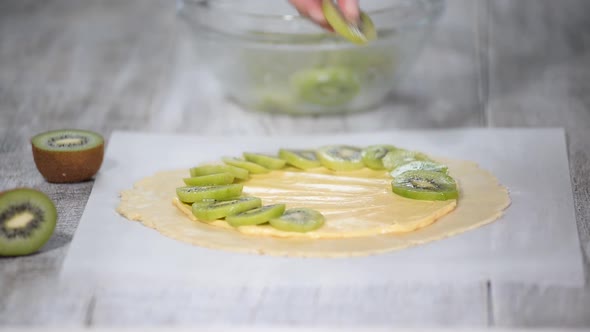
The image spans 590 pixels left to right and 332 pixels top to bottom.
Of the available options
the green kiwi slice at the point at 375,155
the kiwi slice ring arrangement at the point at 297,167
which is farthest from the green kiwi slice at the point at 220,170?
the green kiwi slice at the point at 375,155

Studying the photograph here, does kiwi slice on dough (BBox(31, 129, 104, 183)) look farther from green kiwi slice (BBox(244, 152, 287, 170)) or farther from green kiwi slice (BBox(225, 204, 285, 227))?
green kiwi slice (BBox(225, 204, 285, 227))

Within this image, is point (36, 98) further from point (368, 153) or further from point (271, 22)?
point (368, 153)

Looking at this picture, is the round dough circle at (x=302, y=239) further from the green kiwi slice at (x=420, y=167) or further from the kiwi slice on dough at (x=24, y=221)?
the kiwi slice on dough at (x=24, y=221)

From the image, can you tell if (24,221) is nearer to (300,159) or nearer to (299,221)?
(299,221)

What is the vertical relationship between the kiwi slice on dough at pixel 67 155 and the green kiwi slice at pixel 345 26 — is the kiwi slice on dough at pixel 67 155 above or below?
below

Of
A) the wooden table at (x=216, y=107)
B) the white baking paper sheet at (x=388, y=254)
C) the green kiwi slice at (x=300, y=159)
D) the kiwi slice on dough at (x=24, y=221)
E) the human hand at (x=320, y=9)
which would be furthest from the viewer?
the green kiwi slice at (x=300, y=159)

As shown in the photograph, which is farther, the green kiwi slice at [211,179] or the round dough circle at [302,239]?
the green kiwi slice at [211,179]

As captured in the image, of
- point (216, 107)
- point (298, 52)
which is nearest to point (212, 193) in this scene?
point (298, 52)
